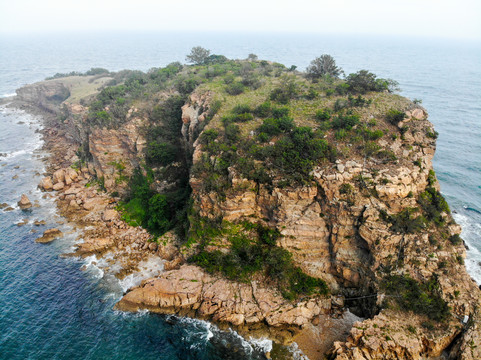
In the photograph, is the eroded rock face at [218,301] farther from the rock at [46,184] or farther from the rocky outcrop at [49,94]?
the rocky outcrop at [49,94]

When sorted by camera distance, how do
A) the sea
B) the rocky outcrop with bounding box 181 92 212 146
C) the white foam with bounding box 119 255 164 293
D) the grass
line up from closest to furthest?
the sea
the white foam with bounding box 119 255 164 293
the rocky outcrop with bounding box 181 92 212 146
the grass

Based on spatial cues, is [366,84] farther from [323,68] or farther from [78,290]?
[78,290]

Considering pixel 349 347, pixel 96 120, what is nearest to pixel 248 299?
pixel 349 347

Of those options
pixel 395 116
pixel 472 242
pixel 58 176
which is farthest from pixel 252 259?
pixel 58 176

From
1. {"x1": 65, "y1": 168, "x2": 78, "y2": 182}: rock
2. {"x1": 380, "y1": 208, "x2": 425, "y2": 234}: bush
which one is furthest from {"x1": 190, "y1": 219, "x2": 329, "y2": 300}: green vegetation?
{"x1": 65, "y1": 168, "x2": 78, "y2": 182}: rock

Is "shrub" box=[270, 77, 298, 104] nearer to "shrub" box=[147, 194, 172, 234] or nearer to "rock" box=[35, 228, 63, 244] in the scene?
"shrub" box=[147, 194, 172, 234]
